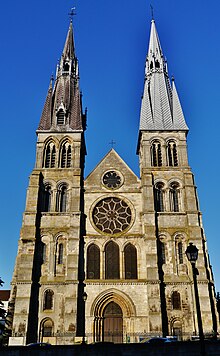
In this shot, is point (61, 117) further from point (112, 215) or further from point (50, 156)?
point (112, 215)

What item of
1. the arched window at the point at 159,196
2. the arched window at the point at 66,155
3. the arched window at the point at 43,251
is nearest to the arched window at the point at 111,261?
the arched window at the point at 43,251

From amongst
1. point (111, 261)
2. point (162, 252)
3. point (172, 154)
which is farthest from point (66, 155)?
point (162, 252)

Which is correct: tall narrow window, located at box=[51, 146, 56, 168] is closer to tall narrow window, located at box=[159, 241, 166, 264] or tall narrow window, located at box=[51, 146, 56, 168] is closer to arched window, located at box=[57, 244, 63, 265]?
arched window, located at box=[57, 244, 63, 265]

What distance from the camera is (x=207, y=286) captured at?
1142 inches

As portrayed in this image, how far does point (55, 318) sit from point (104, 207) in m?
10.7

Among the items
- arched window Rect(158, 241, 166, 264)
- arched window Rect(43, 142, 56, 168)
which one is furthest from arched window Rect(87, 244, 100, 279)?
arched window Rect(43, 142, 56, 168)

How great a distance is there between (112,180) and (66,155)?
547 centimetres

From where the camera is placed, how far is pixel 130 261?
3119 centimetres

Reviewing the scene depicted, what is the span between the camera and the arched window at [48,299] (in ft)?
95.6

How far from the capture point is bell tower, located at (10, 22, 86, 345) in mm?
28094

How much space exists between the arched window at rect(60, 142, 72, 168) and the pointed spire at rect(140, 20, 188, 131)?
26.2ft

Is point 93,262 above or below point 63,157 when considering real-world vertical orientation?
below

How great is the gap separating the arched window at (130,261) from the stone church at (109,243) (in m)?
0.09

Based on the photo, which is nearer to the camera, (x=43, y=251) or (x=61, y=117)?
(x=43, y=251)
